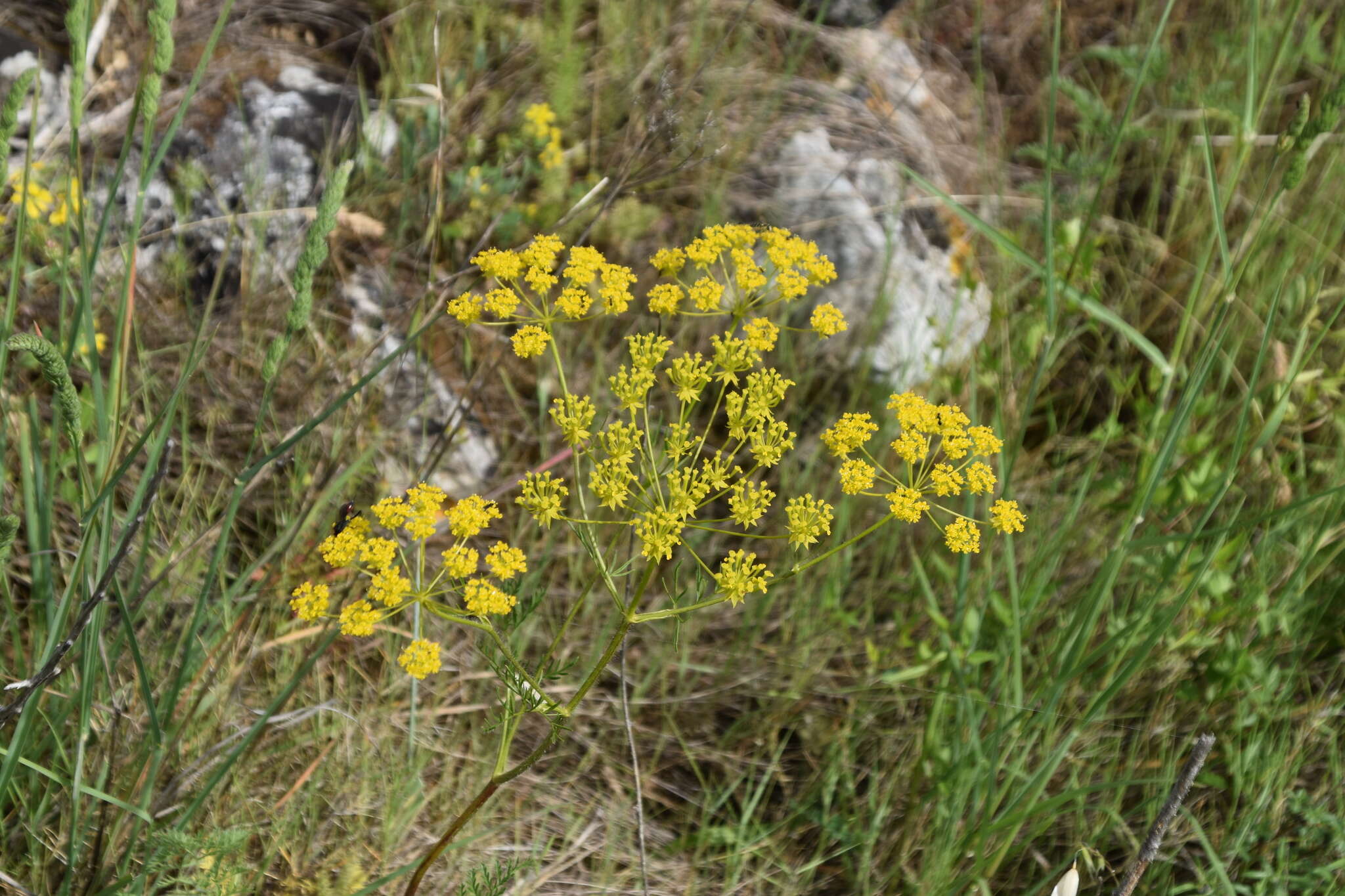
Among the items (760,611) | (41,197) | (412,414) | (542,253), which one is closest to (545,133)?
(412,414)

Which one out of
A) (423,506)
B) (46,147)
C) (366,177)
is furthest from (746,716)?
(46,147)

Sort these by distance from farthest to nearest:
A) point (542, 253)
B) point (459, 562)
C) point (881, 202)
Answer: point (881, 202) < point (542, 253) < point (459, 562)

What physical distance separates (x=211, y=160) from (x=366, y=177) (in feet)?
1.62

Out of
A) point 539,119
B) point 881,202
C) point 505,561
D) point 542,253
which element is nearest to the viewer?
point 505,561

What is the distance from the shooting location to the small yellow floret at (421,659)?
1172 millimetres

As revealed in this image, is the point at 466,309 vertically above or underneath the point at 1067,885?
above

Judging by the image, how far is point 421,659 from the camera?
3.91 ft

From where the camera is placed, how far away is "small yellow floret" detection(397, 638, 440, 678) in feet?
3.84

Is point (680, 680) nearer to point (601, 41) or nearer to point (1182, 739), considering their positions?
point (1182, 739)

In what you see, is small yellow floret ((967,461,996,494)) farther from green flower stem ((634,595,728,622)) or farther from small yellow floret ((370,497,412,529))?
small yellow floret ((370,497,412,529))

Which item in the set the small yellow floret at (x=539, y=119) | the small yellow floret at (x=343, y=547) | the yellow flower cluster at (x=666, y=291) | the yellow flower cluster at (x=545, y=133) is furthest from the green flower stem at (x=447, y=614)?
the small yellow floret at (x=539, y=119)

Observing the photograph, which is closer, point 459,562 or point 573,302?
point 459,562

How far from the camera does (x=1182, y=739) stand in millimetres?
2266

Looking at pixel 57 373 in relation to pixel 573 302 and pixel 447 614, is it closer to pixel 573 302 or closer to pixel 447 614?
pixel 447 614
